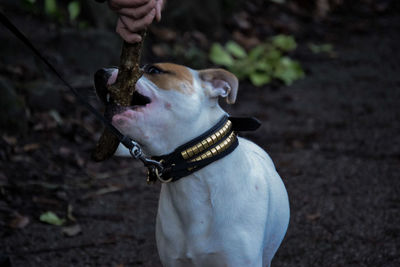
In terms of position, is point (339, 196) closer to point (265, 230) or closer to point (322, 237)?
point (322, 237)

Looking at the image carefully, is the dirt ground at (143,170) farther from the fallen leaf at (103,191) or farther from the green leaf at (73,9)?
the green leaf at (73,9)

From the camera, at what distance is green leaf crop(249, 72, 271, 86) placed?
23.5 ft

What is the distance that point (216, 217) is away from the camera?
92.9 inches

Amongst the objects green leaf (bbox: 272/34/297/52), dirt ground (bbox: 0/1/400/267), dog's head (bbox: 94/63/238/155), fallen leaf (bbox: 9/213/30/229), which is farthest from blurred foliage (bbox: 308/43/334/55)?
dog's head (bbox: 94/63/238/155)

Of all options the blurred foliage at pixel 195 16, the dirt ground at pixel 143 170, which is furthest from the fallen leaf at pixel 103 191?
the blurred foliage at pixel 195 16

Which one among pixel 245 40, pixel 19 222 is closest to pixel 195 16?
pixel 245 40

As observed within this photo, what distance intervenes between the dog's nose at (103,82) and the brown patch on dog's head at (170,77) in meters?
0.16

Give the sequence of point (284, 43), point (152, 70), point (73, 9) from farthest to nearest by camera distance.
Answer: point (284, 43)
point (73, 9)
point (152, 70)

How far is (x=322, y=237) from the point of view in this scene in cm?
374

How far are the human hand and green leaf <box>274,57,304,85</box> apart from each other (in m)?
5.18

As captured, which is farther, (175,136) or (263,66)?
(263,66)

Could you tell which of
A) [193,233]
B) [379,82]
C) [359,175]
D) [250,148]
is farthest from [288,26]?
[193,233]

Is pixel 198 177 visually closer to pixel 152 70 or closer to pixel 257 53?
pixel 152 70

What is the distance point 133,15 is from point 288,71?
5.36 m
